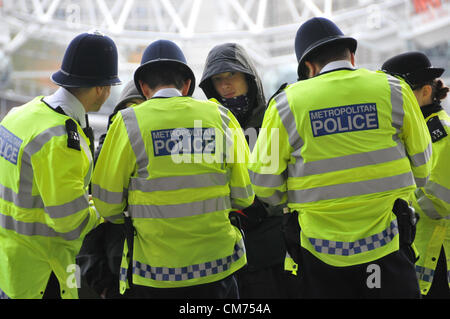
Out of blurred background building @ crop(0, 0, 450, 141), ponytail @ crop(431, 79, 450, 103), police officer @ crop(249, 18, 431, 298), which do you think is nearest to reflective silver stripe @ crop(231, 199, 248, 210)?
police officer @ crop(249, 18, 431, 298)

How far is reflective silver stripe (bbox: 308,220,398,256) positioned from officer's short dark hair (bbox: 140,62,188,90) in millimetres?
1050

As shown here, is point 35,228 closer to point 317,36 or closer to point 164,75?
point 164,75

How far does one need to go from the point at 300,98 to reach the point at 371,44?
21565 mm

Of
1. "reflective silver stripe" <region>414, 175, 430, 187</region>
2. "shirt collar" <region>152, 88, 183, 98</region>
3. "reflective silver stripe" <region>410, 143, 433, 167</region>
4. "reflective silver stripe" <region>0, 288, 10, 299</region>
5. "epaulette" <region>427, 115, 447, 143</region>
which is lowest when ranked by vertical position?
"reflective silver stripe" <region>0, 288, 10, 299</region>

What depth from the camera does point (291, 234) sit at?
6.55 ft

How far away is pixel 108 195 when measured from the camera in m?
1.95

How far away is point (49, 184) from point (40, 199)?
0.17 meters

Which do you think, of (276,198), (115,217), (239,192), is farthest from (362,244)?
(115,217)

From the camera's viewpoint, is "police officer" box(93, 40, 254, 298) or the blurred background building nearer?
"police officer" box(93, 40, 254, 298)

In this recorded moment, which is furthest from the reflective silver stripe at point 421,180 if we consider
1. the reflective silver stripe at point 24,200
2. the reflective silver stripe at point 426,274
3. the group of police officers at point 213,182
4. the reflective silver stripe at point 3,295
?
the reflective silver stripe at point 3,295

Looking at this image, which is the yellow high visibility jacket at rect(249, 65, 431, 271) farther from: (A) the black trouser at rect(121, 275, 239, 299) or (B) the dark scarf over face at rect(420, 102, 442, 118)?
(B) the dark scarf over face at rect(420, 102, 442, 118)

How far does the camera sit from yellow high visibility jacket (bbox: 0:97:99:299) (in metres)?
1.91

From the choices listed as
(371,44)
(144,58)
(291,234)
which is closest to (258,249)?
(291,234)
